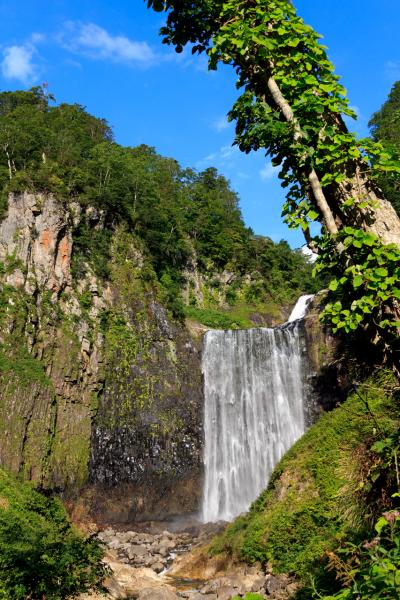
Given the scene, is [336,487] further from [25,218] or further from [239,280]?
[239,280]

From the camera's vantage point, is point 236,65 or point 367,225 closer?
point 367,225

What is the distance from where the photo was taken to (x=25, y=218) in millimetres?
25016

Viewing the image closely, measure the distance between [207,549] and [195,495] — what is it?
970 cm

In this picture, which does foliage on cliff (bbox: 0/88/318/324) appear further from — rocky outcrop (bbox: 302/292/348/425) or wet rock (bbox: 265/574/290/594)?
wet rock (bbox: 265/574/290/594)

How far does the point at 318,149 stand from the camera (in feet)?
11.7

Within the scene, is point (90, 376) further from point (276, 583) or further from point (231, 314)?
point (231, 314)

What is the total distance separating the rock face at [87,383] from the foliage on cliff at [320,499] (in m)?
10.2

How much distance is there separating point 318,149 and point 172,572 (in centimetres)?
1404

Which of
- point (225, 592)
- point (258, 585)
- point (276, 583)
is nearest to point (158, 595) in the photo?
point (225, 592)

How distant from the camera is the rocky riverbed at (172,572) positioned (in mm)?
9562

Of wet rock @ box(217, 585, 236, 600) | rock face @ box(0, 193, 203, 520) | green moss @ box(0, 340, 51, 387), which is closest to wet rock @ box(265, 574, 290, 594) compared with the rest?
wet rock @ box(217, 585, 236, 600)

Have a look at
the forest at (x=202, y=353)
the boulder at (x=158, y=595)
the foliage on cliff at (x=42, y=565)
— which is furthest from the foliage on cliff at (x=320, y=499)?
the foliage on cliff at (x=42, y=565)

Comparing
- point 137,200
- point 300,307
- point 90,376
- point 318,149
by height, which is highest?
point 137,200

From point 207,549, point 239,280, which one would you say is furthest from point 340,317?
point 239,280
